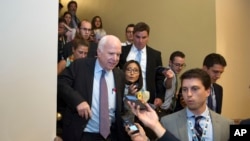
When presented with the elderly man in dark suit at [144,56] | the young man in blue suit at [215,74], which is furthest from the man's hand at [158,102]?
the young man in blue suit at [215,74]

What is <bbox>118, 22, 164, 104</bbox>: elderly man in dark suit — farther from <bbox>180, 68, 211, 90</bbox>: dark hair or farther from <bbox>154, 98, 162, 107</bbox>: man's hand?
<bbox>180, 68, 211, 90</bbox>: dark hair

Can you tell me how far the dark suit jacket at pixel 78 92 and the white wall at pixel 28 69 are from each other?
228 mm

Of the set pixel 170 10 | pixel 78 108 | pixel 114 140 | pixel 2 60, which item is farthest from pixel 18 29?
pixel 170 10

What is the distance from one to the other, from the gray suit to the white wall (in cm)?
73

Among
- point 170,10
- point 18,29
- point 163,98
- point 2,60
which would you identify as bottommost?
point 163,98

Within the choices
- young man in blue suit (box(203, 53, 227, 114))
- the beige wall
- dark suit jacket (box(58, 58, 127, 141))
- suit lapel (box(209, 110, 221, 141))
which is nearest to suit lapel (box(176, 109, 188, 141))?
suit lapel (box(209, 110, 221, 141))

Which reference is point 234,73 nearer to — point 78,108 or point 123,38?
point 123,38

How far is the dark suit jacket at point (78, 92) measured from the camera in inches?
101

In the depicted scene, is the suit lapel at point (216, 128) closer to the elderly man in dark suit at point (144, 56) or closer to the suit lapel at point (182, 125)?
the suit lapel at point (182, 125)

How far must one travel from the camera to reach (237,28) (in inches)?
222

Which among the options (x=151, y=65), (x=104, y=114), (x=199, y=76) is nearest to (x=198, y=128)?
(x=199, y=76)

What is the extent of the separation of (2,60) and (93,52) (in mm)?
1454

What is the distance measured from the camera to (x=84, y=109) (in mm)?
2402

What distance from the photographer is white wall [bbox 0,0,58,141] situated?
7.25ft
